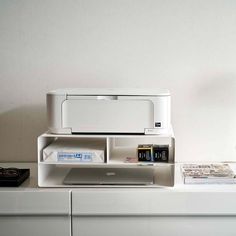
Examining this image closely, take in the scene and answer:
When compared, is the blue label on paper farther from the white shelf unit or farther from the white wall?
the white wall

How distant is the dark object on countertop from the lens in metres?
1.83

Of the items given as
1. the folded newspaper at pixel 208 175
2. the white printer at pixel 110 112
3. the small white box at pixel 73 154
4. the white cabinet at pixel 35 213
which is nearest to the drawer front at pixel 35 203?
the white cabinet at pixel 35 213

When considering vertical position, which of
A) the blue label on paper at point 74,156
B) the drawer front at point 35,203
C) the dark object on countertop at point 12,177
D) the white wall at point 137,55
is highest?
the white wall at point 137,55

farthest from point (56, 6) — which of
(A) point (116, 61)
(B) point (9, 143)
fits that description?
(B) point (9, 143)

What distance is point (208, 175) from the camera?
73.6 inches

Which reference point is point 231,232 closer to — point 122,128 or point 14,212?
point 122,128

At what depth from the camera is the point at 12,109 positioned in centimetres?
231

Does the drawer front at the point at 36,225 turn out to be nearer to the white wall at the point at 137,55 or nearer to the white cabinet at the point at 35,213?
the white cabinet at the point at 35,213

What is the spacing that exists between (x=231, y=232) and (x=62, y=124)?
0.94 m

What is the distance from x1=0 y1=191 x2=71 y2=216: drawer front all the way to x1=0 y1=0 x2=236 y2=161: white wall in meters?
0.66

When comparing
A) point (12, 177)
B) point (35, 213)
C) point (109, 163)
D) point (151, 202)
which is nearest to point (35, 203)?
point (35, 213)

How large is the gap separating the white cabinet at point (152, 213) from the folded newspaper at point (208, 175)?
11cm

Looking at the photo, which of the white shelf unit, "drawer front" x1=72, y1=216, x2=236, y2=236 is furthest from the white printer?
"drawer front" x1=72, y1=216, x2=236, y2=236

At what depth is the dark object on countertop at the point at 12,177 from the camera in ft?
6.02
